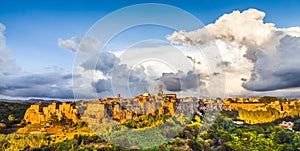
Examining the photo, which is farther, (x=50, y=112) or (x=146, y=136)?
(x=50, y=112)

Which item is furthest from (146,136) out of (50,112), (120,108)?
(50,112)

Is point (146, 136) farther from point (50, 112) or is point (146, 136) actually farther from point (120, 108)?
point (50, 112)

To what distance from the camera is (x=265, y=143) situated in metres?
8.44

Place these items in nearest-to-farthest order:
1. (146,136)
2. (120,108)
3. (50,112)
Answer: (120,108) < (146,136) < (50,112)

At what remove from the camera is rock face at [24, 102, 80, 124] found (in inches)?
311

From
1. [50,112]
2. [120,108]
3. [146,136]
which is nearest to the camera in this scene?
[120,108]

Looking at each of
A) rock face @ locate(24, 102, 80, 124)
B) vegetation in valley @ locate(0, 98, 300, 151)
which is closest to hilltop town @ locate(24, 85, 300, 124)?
rock face @ locate(24, 102, 80, 124)

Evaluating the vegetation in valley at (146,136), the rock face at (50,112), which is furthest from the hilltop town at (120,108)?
the vegetation in valley at (146,136)

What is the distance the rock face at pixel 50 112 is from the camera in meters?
7.89

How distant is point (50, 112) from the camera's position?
8.33 meters

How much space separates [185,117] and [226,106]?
2947mm

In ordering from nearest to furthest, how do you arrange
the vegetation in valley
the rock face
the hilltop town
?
the hilltop town → the vegetation in valley → the rock face

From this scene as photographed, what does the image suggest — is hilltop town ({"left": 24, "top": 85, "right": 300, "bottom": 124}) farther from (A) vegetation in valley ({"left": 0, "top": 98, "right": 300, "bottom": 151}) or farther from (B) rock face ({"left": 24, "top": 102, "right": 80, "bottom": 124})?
(A) vegetation in valley ({"left": 0, "top": 98, "right": 300, "bottom": 151})

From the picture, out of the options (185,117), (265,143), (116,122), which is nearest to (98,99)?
(116,122)
